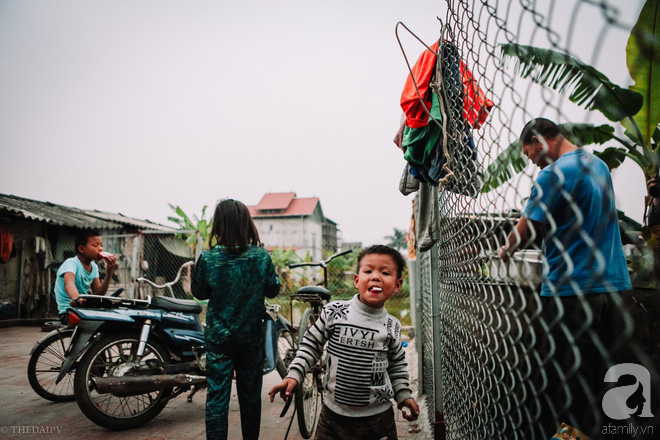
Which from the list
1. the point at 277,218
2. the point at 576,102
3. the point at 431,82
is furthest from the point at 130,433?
the point at 277,218

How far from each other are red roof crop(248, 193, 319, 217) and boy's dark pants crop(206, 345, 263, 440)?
114 feet

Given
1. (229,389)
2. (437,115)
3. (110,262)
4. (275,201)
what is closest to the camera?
(437,115)

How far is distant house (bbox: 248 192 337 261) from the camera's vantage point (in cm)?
3700

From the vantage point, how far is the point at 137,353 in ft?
10.1

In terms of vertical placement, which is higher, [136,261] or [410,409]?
[136,261]

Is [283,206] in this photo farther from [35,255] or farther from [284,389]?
[284,389]

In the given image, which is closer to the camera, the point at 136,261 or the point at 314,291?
the point at 314,291

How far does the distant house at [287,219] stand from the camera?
37.0m

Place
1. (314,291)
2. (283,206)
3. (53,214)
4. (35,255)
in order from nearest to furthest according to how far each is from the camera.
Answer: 1. (314,291)
2. (35,255)
3. (53,214)
4. (283,206)

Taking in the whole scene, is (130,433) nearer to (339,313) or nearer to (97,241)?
(97,241)

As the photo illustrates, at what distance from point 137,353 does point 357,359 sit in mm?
2220

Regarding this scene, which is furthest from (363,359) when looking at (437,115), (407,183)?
(407,183)

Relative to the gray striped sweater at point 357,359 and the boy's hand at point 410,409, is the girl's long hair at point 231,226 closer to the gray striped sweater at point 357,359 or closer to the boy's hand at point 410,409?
the gray striped sweater at point 357,359

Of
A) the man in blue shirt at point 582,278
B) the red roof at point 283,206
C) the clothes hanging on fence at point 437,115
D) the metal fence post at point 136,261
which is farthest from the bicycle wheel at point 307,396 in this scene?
the red roof at point 283,206
